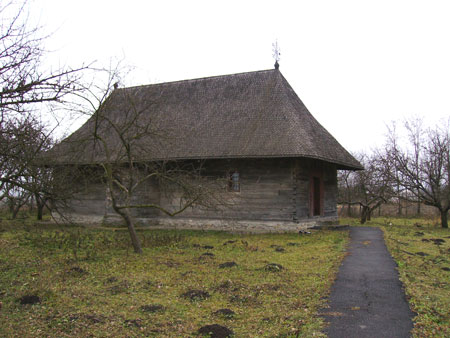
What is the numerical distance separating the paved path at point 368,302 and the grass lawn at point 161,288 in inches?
11.9

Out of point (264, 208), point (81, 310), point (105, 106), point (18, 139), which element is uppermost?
point (105, 106)

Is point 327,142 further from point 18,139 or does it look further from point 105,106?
point 18,139

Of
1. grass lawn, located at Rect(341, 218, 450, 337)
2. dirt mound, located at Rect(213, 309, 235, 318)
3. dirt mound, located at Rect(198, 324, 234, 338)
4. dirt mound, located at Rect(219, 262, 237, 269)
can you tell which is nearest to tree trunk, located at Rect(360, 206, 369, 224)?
grass lawn, located at Rect(341, 218, 450, 337)

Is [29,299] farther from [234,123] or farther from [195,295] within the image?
[234,123]

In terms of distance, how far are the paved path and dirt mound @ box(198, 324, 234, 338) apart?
1381mm

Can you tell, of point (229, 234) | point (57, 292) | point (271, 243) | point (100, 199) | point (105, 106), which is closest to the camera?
point (57, 292)

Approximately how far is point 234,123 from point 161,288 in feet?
39.0

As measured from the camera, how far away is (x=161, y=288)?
26.2ft

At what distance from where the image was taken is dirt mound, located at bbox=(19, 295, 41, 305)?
22.6 feet

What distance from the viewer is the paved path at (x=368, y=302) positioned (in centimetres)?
562

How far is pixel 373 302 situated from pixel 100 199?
16733 millimetres

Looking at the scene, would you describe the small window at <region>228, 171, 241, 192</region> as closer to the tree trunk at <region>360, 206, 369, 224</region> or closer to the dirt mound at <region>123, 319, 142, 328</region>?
the tree trunk at <region>360, 206, 369, 224</region>

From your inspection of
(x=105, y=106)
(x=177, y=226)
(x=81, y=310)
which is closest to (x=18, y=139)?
(x=81, y=310)

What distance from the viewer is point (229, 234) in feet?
56.3
